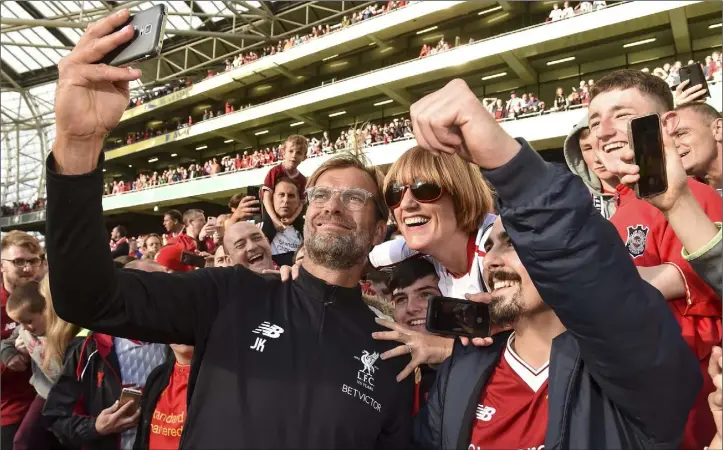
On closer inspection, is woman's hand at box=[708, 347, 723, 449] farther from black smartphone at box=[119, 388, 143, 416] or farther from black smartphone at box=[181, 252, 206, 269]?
black smartphone at box=[181, 252, 206, 269]

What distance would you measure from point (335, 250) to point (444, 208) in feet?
2.07

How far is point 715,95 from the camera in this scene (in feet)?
42.7

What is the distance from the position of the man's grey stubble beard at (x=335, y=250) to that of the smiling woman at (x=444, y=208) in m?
0.37

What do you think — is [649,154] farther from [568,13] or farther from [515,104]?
[568,13]

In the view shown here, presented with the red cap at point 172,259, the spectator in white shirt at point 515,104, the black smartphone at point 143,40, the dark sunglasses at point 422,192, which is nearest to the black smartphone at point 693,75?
the dark sunglasses at point 422,192

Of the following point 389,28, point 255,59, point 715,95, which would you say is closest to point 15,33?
point 255,59

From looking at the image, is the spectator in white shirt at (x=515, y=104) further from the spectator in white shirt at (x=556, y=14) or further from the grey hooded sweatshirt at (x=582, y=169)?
the grey hooded sweatshirt at (x=582, y=169)

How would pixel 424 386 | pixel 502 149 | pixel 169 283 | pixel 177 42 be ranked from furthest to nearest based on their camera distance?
pixel 177 42 < pixel 424 386 < pixel 169 283 < pixel 502 149

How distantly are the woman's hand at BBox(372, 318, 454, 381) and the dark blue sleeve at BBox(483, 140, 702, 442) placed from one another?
2.65ft

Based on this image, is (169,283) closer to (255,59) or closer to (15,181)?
(255,59)

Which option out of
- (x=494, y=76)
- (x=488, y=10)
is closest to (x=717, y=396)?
(x=494, y=76)

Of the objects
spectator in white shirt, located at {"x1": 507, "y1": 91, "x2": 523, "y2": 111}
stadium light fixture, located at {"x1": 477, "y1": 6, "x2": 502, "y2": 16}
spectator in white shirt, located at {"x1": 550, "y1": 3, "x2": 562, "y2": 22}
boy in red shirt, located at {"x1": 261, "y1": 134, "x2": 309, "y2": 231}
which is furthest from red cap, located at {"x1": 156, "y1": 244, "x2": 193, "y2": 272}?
stadium light fixture, located at {"x1": 477, "y1": 6, "x2": 502, "y2": 16}

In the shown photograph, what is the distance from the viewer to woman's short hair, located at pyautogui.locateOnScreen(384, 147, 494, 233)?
243 cm

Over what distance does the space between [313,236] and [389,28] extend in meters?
19.9
